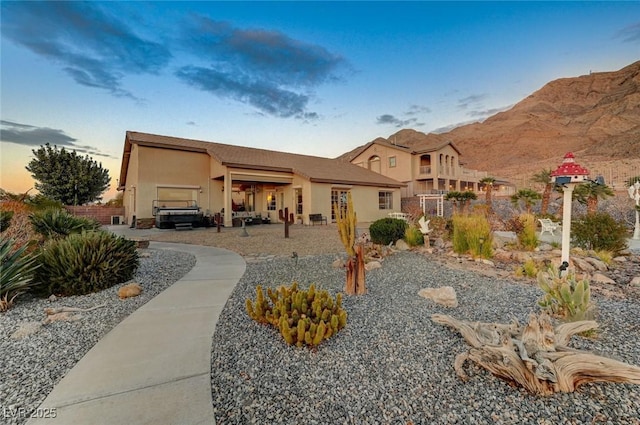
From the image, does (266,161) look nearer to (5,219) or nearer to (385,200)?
(385,200)

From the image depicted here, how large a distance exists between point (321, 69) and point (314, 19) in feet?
17.5

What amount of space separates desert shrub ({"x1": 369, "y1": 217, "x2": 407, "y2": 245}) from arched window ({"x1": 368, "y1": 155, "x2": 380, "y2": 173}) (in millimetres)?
22450

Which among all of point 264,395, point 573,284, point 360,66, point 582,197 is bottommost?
point 264,395

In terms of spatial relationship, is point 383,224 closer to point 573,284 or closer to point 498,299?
point 498,299

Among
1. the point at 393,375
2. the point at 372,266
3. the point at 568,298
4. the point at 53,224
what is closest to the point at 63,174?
the point at 53,224

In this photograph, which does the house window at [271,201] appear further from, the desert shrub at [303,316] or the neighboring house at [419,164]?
the desert shrub at [303,316]

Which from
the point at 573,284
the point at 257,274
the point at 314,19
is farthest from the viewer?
the point at 314,19

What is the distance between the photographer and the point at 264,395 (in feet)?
7.02

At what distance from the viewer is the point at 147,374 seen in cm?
230

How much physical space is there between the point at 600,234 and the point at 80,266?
10858mm

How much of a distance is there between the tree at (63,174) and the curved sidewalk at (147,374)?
27592 mm

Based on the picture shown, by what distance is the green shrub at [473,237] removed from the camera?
22.2 ft

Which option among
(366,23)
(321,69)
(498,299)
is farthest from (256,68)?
(498,299)

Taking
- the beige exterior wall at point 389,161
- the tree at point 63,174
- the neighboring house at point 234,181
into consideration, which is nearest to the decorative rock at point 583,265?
the neighboring house at point 234,181
